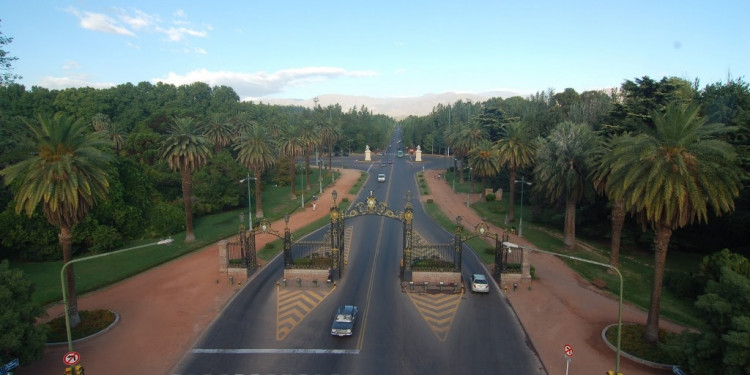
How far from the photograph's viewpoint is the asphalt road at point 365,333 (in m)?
25.5

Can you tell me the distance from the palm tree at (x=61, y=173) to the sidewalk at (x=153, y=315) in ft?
13.7

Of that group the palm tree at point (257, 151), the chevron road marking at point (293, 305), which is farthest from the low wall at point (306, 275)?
the palm tree at point (257, 151)

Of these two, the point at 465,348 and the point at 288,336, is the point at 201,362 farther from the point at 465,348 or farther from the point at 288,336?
the point at 465,348

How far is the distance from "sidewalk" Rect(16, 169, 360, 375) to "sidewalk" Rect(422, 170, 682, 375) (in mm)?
21888

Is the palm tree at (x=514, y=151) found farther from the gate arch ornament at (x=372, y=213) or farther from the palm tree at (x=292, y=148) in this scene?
the palm tree at (x=292, y=148)

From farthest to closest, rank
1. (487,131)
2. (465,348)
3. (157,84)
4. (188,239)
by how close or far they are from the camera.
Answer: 1. (157,84)
2. (487,131)
3. (188,239)
4. (465,348)

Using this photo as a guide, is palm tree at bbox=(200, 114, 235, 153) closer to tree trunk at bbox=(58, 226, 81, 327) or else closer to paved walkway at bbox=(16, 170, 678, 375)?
paved walkway at bbox=(16, 170, 678, 375)

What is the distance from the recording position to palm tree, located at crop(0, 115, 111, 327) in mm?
27109

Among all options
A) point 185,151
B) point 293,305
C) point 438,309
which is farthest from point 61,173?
point 438,309

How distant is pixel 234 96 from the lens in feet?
529

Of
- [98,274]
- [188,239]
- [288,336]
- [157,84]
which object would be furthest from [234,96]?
[288,336]

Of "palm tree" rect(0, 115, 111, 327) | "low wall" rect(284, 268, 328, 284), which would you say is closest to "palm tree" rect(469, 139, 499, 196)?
"low wall" rect(284, 268, 328, 284)

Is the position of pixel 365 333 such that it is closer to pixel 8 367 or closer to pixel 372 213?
pixel 372 213

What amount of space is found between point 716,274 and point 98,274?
4906 cm
